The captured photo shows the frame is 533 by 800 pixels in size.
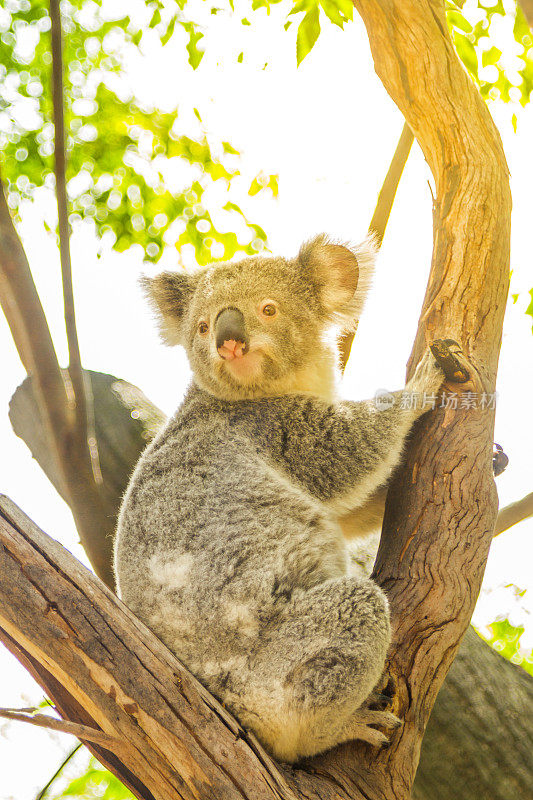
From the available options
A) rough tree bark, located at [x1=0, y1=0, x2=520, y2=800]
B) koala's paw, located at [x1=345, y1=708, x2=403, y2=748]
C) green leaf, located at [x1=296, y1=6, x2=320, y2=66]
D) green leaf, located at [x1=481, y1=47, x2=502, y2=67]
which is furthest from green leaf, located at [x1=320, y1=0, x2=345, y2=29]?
koala's paw, located at [x1=345, y1=708, x2=403, y2=748]

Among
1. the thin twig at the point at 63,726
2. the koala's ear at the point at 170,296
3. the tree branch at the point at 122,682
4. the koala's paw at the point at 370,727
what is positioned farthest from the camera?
the koala's ear at the point at 170,296

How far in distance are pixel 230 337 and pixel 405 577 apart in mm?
1185

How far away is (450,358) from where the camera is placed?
2.58 meters

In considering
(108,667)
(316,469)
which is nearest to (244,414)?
(316,469)

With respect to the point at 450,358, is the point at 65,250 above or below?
above

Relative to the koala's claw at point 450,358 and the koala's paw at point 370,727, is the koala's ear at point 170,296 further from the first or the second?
the koala's paw at point 370,727

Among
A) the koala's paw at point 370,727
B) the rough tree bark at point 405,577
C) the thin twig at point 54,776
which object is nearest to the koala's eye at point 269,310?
the rough tree bark at point 405,577

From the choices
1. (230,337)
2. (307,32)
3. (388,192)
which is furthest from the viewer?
(388,192)

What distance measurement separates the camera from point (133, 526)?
9.21 ft

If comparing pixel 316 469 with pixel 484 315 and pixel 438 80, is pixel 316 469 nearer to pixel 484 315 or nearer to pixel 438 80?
pixel 484 315

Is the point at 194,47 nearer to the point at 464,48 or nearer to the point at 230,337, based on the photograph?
the point at 464,48

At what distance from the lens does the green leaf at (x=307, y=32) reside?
3.26 m

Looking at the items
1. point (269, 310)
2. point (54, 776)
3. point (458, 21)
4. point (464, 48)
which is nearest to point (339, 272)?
point (269, 310)

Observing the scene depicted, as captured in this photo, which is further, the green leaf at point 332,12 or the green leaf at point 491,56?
the green leaf at point 491,56
